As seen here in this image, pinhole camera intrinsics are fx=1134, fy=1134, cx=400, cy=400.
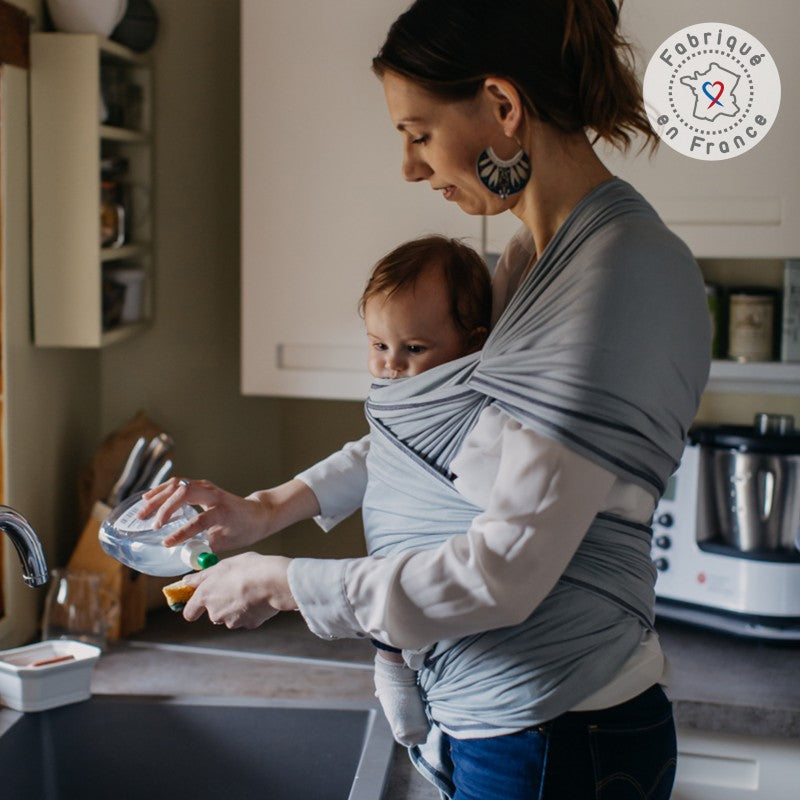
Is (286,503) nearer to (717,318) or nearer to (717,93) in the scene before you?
(717,318)

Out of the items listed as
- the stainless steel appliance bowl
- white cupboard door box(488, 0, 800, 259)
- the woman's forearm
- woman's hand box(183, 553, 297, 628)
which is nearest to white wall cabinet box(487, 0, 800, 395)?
white cupboard door box(488, 0, 800, 259)

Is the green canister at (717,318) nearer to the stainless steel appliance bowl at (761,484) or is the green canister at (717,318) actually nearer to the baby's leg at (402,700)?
the stainless steel appliance bowl at (761,484)

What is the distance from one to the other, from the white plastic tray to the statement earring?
1.17 metres

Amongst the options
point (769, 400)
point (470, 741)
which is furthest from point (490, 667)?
point (769, 400)

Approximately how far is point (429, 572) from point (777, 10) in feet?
4.62

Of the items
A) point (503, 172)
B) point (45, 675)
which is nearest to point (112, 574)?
point (45, 675)

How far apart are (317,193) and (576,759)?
4.44ft

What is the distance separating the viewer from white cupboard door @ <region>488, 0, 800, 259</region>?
1.90 metres

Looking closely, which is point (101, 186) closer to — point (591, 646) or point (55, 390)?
point (55, 390)

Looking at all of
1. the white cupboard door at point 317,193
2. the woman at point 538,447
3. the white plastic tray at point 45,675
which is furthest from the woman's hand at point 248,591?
the white cupboard door at point 317,193

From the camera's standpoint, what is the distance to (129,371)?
95.1 inches

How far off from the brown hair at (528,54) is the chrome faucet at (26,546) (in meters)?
0.59

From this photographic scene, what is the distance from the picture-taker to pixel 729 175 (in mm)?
1940

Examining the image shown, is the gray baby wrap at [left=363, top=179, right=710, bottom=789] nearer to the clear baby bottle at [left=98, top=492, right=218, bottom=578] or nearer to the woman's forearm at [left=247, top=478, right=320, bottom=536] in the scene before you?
the woman's forearm at [left=247, top=478, right=320, bottom=536]
